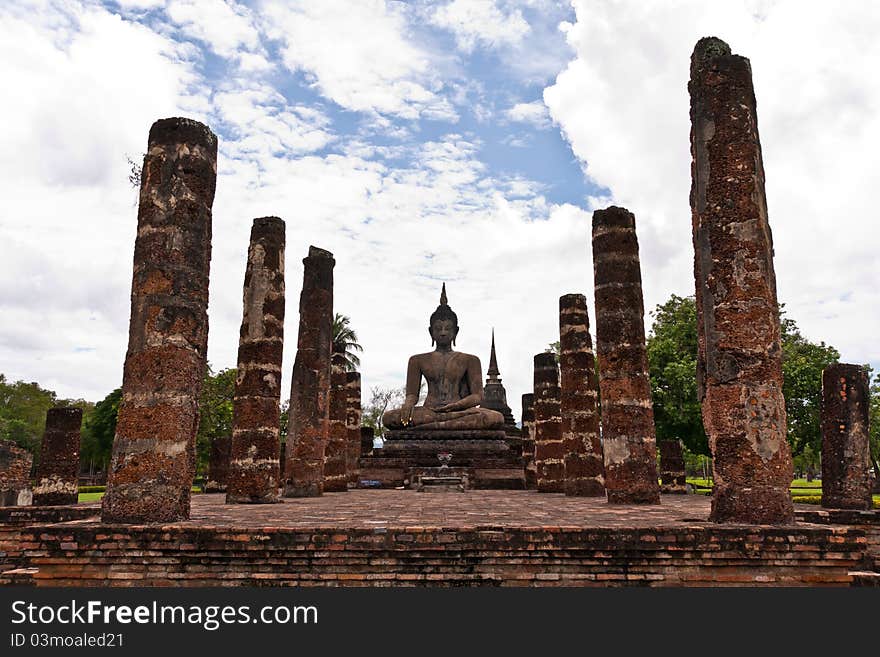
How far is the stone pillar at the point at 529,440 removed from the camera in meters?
20.1

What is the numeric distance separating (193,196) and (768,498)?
6.94 m

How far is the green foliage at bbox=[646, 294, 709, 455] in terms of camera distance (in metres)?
23.8

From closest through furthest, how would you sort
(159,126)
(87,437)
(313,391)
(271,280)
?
1. (159,126)
2. (271,280)
3. (313,391)
4. (87,437)

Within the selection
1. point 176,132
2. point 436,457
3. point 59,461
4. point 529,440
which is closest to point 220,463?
point 59,461

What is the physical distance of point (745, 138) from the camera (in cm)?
783

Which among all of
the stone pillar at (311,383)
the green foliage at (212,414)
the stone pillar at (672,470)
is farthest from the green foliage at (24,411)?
the stone pillar at (672,470)

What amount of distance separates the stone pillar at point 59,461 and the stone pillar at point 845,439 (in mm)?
14138

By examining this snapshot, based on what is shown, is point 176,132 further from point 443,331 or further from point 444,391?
point 443,331

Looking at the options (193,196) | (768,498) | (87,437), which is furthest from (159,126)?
(87,437)

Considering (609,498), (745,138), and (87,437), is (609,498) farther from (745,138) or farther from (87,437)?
(87,437)

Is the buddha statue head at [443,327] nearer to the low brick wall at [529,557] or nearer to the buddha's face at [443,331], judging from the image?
the buddha's face at [443,331]

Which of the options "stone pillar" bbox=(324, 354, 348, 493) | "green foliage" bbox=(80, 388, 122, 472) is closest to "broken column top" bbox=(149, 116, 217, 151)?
"stone pillar" bbox=(324, 354, 348, 493)

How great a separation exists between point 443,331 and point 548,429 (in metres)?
7.73

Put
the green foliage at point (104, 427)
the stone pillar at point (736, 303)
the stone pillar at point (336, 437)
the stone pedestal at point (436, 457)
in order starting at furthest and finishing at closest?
the green foliage at point (104, 427) → the stone pedestal at point (436, 457) → the stone pillar at point (336, 437) → the stone pillar at point (736, 303)
